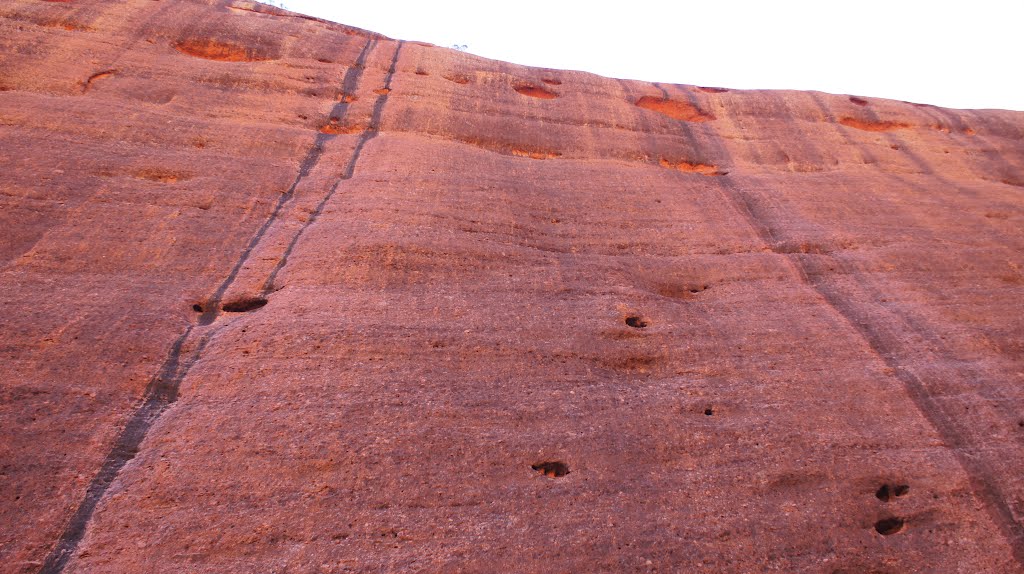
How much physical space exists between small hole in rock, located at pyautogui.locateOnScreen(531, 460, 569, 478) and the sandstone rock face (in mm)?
21

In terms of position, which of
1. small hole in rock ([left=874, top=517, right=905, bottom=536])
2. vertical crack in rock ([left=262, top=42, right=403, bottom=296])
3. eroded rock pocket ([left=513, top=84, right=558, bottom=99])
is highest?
eroded rock pocket ([left=513, top=84, right=558, bottom=99])

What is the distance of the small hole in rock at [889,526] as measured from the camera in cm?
433

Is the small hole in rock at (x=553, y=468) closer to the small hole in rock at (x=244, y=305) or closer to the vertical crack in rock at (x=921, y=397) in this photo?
the small hole in rock at (x=244, y=305)

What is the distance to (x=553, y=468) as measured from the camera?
14.4ft

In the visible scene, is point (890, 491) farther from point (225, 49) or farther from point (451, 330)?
point (225, 49)

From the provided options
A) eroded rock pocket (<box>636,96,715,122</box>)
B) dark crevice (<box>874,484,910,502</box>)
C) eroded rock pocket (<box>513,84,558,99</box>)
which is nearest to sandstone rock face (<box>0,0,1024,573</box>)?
dark crevice (<box>874,484,910,502</box>)

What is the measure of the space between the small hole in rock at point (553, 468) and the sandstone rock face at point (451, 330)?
0.02m

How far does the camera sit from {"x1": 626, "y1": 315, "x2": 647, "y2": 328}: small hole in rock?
19.4 ft

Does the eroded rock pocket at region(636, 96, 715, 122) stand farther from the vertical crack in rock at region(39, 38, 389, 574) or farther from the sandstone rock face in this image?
the vertical crack in rock at region(39, 38, 389, 574)

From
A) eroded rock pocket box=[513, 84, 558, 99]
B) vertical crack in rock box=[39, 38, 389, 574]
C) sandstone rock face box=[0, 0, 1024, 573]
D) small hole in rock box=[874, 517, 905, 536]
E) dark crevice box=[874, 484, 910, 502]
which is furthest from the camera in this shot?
eroded rock pocket box=[513, 84, 558, 99]

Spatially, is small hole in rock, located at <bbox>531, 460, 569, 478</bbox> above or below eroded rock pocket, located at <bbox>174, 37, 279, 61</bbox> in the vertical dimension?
below

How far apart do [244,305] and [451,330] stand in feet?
6.57

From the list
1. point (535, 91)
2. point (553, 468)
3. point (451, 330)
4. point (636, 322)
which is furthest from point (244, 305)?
point (535, 91)

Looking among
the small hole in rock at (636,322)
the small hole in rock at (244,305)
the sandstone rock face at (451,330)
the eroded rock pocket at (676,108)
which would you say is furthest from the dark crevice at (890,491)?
the eroded rock pocket at (676,108)
